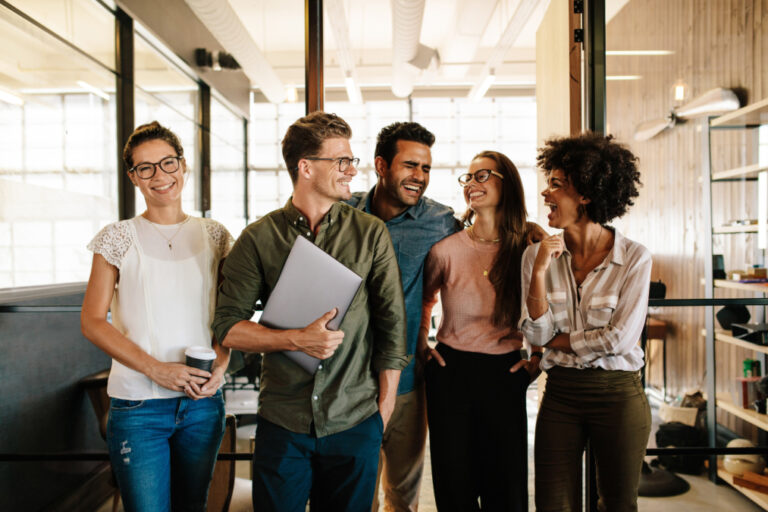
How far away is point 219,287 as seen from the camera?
147 cm

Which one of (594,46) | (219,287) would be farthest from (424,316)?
(594,46)

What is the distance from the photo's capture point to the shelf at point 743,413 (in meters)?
2.96

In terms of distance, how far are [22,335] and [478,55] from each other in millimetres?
7841

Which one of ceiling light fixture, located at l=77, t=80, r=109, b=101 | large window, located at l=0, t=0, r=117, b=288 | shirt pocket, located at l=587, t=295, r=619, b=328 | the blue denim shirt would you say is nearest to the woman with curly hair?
shirt pocket, located at l=587, t=295, r=619, b=328

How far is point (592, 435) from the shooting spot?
155cm

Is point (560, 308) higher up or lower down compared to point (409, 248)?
lower down

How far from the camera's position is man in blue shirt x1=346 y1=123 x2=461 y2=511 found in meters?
1.81

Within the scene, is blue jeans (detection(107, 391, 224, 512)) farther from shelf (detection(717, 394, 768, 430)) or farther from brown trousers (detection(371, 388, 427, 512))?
shelf (detection(717, 394, 768, 430))

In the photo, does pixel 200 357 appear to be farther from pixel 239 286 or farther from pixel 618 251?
pixel 618 251

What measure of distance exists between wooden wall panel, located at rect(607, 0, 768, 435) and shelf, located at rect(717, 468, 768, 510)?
0.32m

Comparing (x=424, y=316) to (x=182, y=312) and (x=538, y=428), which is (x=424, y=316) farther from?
(x=182, y=312)

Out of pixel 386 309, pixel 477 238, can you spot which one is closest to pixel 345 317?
pixel 386 309

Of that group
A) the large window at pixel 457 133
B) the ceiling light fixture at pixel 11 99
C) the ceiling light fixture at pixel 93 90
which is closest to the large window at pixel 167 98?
the ceiling light fixture at pixel 93 90

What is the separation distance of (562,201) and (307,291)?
905mm
